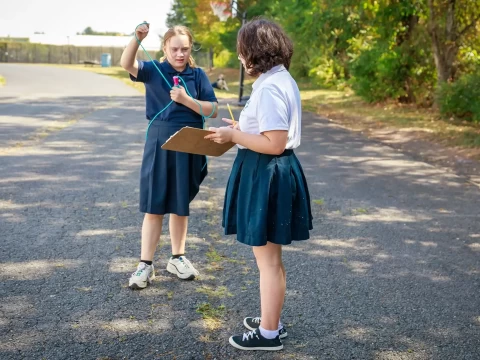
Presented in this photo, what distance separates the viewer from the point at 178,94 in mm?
3949

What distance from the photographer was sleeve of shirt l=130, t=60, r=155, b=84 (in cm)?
409

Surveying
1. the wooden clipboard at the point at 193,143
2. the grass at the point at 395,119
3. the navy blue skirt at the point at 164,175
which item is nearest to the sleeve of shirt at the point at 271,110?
the wooden clipboard at the point at 193,143

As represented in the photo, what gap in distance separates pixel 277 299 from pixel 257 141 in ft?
2.91

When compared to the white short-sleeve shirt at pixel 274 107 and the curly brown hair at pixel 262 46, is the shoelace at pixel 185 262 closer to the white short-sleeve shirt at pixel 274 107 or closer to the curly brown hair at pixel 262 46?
the white short-sleeve shirt at pixel 274 107

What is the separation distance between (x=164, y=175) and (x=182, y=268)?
705mm

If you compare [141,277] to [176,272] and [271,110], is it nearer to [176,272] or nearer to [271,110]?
[176,272]

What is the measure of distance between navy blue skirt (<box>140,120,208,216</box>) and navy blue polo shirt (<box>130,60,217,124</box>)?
2.2 inches

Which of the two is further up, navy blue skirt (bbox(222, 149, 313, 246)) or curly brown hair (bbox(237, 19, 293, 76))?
curly brown hair (bbox(237, 19, 293, 76))

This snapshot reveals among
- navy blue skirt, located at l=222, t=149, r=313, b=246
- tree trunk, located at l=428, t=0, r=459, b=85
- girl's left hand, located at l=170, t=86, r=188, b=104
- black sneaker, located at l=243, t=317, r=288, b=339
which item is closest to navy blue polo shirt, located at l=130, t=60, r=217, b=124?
girl's left hand, located at l=170, t=86, r=188, b=104

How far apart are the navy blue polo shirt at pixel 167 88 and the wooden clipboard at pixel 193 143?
0.67 metres

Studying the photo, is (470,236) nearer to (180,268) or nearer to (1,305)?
(180,268)

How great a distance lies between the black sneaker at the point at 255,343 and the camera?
3.41m

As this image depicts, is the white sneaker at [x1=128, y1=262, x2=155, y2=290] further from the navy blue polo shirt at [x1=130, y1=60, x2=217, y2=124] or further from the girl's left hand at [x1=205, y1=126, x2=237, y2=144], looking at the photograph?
the girl's left hand at [x1=205, y1=126, x2=237, y2=144]

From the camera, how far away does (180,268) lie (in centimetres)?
445
